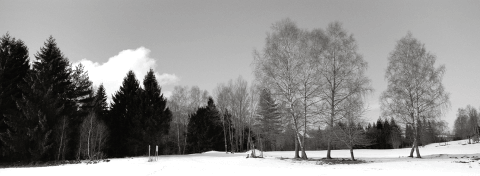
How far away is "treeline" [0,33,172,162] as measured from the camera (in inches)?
889

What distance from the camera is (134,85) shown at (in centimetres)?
3594

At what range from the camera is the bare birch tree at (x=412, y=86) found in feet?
72.9

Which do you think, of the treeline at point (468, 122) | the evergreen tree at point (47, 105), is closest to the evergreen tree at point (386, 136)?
the treeline at point (468, 122)

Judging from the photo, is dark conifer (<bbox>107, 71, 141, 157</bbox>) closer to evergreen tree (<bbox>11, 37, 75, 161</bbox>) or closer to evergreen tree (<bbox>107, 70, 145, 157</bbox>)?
evergreen tree (<bbox>107, 70, 145, 157</bbox>)

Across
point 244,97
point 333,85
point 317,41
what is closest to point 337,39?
point 317,41

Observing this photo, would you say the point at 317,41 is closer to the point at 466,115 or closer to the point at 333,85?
the point at 333,85

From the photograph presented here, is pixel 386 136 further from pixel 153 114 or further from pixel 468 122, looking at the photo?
pixel 153 114

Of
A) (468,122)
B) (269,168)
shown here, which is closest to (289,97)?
(269,168)

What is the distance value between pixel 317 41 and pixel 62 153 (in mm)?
22089

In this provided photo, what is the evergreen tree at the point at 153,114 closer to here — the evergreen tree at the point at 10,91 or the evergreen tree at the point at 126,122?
the evergreen tree at the point at 126,122

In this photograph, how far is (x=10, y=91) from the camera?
23906 millimetres

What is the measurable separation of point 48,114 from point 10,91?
3.75m

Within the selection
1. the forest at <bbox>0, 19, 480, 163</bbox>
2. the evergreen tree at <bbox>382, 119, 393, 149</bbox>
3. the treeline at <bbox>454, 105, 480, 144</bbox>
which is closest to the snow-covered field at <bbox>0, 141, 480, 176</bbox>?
the forest at <bbox>0, 19, 480, 163</bbox>

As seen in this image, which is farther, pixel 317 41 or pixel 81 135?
pixel 81 135
